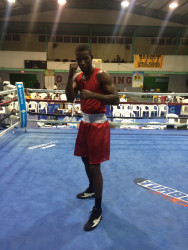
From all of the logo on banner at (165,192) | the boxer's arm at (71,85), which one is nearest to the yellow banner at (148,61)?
the logo on banner at (165,192)

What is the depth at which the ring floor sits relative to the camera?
148cm

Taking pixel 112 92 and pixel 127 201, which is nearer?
pixel 112 92

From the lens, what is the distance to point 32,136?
3742 mm

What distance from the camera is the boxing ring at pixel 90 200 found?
1482 mm

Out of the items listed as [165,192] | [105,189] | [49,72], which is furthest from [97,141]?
[49,72]

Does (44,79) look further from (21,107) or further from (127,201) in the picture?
(127,201)

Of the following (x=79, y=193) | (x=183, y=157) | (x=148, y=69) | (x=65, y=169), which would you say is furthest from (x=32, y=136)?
(x=148, y=69)

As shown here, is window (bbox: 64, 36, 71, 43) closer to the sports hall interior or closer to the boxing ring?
the sports hall interior

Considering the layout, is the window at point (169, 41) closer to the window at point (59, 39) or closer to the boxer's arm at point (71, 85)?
the window at point (59, 39)

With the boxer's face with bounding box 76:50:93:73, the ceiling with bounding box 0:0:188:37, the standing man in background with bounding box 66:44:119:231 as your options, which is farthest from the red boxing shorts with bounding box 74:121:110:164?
the ceiling with bounding box 0:0:188:37

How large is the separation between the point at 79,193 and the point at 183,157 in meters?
1.75

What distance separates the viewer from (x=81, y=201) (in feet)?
6.33

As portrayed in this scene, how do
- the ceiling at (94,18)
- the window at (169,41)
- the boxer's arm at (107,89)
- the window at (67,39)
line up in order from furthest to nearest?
the window at (169,41)
the window at (67,39)
the ceiling at (94,18)
the boxer's arm at (107,89)

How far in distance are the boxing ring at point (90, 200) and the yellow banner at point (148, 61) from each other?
40.0 feet
